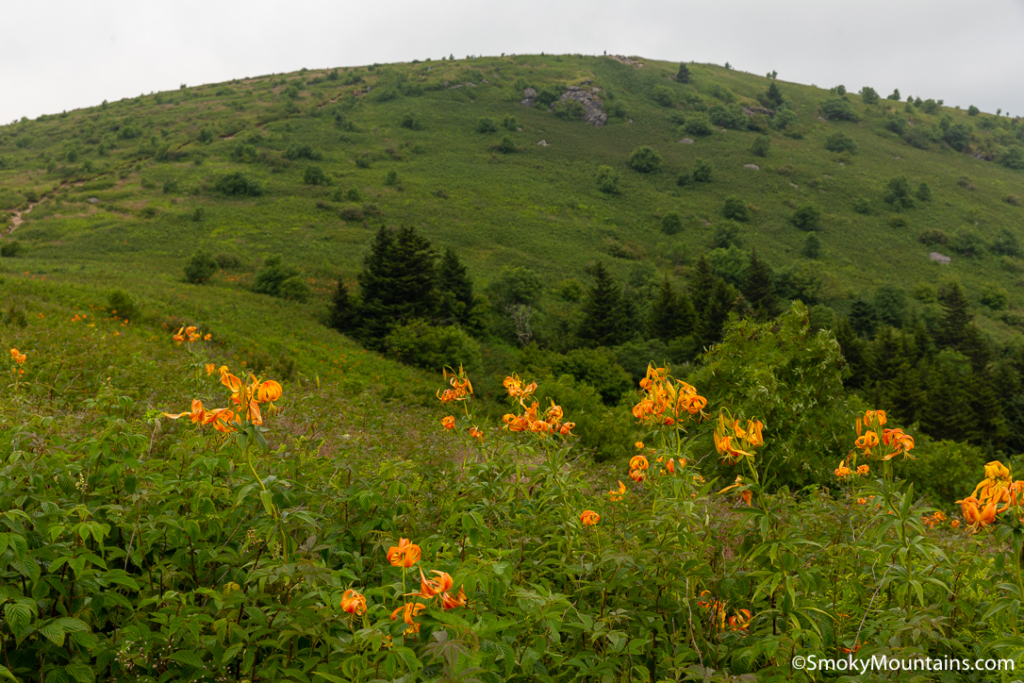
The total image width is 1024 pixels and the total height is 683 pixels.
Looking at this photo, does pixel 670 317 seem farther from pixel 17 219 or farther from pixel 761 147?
pixel 761 147

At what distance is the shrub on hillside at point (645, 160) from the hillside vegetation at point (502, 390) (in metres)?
0.47

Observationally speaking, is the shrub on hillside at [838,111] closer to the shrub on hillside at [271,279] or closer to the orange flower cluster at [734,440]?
the shrub on hillside at [271,279]

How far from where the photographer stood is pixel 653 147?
84.6 m

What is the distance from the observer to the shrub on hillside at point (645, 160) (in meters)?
77.8

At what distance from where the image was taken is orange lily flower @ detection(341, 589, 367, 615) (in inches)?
62.4

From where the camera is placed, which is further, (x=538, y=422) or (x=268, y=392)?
(x=538, y=422)

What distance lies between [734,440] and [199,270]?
35.7 m

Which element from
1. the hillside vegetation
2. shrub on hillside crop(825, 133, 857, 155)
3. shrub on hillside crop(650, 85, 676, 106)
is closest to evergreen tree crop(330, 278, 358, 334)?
the hillside vegetation

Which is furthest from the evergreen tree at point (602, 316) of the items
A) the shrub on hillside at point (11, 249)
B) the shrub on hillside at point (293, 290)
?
the shrub on hillside at point (11, 249)

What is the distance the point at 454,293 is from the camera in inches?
1220

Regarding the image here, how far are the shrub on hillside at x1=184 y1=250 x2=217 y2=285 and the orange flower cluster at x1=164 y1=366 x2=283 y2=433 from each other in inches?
1353

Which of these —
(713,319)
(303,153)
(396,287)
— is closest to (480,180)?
(303,153)

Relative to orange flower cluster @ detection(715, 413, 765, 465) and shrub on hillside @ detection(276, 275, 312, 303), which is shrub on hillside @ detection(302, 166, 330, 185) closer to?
shrub on hillside @ detection(276, 275, 312, 303)

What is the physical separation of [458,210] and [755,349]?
162 feet
